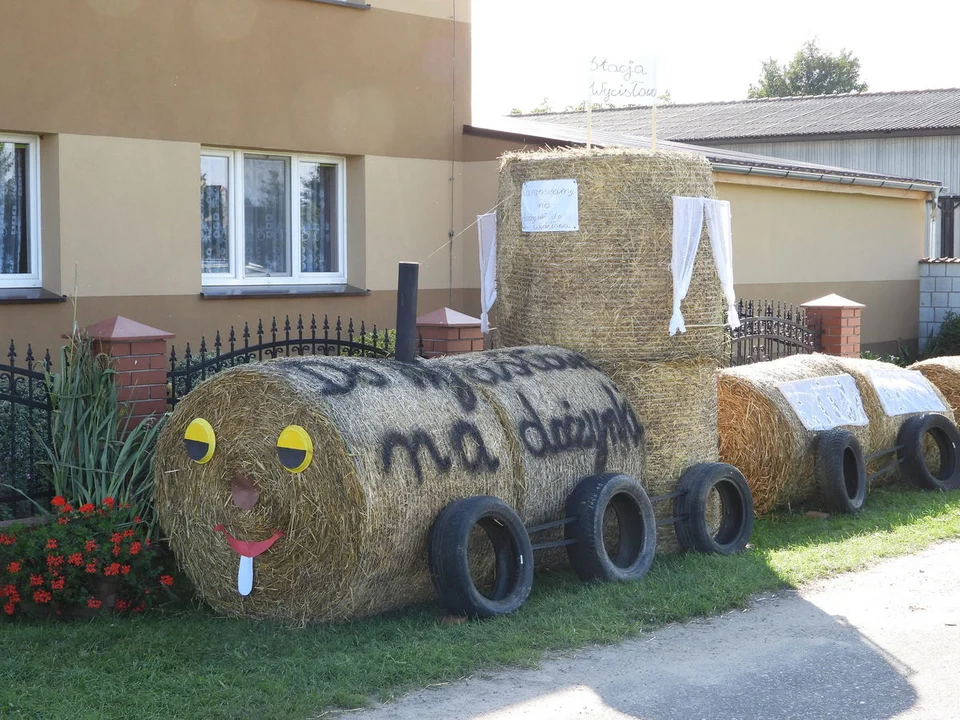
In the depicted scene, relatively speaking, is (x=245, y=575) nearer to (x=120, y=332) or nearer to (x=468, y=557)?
(x=468, y=557)

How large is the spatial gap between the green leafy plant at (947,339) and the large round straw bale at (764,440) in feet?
31.2

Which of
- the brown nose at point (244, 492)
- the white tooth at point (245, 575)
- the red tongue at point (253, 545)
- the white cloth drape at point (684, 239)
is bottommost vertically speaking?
the white tooth at point (245, 575)

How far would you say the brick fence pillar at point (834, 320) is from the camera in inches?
477

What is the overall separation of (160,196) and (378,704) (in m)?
7.06

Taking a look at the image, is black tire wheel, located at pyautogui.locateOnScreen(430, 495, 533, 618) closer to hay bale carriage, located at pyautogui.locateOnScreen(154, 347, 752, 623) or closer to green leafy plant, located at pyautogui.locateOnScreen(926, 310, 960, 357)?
hay bale carriage, located at pyautogui.locateOnScreen(154, 347, 752, 623)

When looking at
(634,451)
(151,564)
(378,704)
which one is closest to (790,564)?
(634,451)

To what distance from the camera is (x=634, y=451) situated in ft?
24.4

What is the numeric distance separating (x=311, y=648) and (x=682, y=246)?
11.5 feet

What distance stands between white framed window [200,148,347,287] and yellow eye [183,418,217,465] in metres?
5.46

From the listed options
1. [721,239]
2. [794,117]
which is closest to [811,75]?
[794,117]

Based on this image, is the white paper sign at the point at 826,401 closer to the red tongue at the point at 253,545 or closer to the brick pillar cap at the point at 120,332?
the red tongue at the point at 253,545

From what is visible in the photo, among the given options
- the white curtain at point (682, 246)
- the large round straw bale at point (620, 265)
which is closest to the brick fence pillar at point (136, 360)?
the large round straw bale at point (620, 265)

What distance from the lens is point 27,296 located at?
32.9ft

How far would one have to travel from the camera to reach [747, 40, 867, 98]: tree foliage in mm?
74250
